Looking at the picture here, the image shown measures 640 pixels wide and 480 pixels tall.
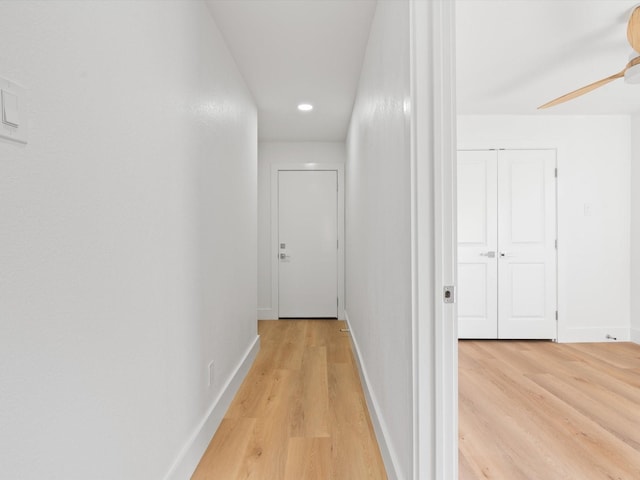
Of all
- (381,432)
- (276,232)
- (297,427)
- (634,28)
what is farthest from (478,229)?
(297,427)

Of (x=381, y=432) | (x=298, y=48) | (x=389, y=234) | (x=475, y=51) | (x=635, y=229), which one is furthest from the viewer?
(x=635, y=229)

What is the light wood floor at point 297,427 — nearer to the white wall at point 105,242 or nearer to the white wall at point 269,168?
the white wall at point 105,242

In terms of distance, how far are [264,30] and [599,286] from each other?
4.30 meters

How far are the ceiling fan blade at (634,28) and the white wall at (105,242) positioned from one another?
235 centimetres

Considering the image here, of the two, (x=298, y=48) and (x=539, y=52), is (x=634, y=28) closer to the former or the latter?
(x=539, y=52)

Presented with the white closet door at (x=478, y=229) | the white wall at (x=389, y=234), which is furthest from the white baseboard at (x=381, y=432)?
the white closet door at (x=478, y=229)

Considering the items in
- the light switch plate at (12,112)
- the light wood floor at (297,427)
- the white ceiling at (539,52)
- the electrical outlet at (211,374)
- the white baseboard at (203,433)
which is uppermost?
the white ceiling at (539,52)

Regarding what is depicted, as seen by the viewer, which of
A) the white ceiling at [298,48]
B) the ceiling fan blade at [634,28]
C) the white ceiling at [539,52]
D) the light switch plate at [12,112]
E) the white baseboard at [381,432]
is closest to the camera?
the light switch plate at [12,112]

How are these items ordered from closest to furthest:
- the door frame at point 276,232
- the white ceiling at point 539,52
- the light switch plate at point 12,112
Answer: the light switch plate at point 12,112, the white ceiling at point 539,52, the door frame at point 276,232

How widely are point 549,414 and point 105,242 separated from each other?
2.64 m

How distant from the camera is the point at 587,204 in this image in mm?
3947

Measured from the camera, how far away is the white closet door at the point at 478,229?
12.9 feet

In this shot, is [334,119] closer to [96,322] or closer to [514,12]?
[514,12]

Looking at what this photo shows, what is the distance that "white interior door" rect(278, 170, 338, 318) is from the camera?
4902 millimetres
